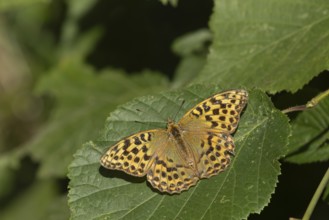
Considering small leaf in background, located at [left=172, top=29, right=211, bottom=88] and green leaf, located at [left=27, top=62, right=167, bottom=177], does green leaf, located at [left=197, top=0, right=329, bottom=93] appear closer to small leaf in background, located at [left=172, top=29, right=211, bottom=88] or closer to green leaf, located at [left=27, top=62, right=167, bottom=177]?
small leaf in background, located at [left=172, top=29, right=211, bottom=88]

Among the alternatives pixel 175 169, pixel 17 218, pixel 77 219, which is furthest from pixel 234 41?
pixel 17 218

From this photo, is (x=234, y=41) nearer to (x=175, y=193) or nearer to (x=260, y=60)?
(x=260, y=60)

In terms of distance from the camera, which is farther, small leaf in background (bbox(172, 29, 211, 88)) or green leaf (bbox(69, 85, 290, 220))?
small leaf in background (bbox(172, 29, 211, 88))

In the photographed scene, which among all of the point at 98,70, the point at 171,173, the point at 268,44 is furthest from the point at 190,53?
the point at 171,173

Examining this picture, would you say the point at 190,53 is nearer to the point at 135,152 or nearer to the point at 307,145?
the point at 307,145

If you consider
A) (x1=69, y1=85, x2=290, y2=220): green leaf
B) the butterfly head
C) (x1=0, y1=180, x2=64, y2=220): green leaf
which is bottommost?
(x1=0, y1=180, x2=64, y2=220): green leaf

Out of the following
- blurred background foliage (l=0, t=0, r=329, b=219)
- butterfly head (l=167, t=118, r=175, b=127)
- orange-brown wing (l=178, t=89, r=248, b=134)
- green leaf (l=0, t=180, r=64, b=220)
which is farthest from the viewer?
green leaf (l=0, t=180, r=64, b=220)

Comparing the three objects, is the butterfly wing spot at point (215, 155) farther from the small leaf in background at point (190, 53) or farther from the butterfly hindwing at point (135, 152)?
the small leaf in background at point (190, 53)

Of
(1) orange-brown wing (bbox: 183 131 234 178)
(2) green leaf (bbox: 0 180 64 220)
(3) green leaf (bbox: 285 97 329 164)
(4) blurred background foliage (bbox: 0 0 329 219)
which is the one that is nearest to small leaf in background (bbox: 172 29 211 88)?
→ (4) blurred background foliage (bbox: 0 0 329 219)

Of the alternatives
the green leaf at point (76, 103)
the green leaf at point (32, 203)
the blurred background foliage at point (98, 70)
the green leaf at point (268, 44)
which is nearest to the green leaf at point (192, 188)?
the green leaf at point (268, 44)
